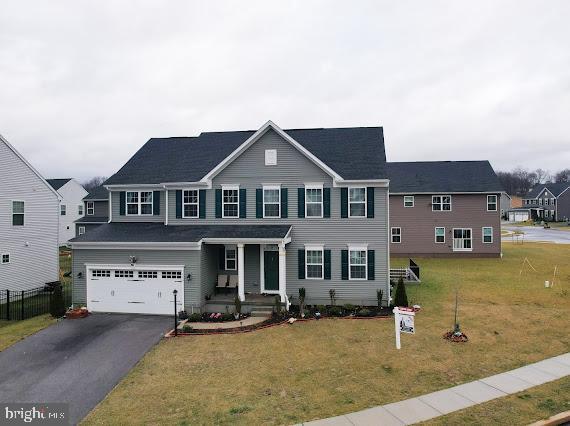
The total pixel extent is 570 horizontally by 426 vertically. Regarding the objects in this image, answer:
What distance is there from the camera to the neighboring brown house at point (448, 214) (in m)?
34.9

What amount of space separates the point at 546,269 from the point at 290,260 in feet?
71.4

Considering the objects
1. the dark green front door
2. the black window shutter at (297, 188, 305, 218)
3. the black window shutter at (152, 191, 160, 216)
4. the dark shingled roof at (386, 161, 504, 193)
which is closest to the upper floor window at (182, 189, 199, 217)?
the black window shutter at (152, 191, 160, 216)

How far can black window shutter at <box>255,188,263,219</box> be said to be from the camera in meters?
20.0

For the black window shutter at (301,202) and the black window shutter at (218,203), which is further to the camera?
the black window shutter at (218,203)

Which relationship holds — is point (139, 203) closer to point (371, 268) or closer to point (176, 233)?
point (176, 233)

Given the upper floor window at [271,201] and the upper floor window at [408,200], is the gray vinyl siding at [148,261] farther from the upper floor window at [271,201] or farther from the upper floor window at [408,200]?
the upper floor window at [408,200]

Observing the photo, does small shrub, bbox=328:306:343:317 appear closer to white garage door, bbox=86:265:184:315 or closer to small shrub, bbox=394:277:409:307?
small shrub, bbox=394:277:409:307

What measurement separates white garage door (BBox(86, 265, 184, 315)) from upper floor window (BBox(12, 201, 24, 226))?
26.8 ft

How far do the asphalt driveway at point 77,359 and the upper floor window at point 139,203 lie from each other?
666cm

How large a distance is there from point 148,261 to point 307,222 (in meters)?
8.40

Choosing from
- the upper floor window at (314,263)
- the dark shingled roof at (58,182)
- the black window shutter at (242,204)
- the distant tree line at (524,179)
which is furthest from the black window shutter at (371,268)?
the distant tree line at (524,179)

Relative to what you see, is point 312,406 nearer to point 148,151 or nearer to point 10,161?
point 148,151

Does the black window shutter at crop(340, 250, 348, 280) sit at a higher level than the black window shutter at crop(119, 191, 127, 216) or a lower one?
lower

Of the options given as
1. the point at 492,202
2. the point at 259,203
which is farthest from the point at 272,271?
the point at 492,202
